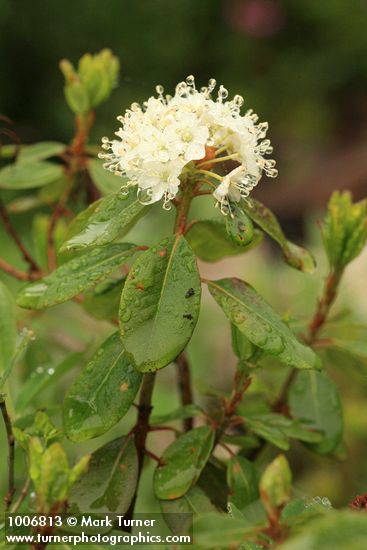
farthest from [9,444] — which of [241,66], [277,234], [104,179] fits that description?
[241,66]

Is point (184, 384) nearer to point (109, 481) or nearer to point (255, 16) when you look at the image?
point (109, 481)

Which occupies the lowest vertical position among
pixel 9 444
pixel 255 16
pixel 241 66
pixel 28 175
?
pixel 9 444

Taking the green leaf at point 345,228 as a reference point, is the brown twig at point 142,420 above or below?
below

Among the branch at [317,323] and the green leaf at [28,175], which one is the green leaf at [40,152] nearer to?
the green leaf at [28,175]

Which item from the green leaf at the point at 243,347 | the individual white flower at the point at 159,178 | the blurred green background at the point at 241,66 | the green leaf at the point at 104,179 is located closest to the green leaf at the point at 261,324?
the green leaf at the point at 243,347

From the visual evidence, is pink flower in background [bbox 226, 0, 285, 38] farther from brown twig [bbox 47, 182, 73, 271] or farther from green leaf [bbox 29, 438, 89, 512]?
green leaf [bbox 29, 438, 89, 512]

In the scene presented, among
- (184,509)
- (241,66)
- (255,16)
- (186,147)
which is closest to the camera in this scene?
(186,147)

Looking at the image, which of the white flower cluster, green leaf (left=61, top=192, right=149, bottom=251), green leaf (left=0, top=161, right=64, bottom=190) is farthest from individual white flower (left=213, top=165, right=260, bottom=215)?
green leaf (left=0, top=161, right=64, bottom=190)
